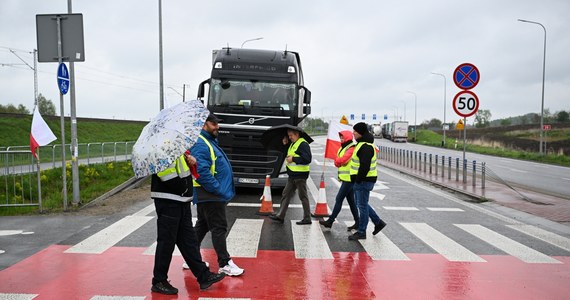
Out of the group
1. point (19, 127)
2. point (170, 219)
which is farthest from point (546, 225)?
point (19, 127)

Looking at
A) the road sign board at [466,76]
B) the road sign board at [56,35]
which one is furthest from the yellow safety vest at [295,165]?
the road sign board at [466,76]

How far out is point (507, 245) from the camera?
26.5 feet

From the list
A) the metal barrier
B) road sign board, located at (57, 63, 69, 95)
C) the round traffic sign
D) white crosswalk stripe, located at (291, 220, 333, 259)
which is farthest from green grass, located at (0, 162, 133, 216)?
the round traffic sign

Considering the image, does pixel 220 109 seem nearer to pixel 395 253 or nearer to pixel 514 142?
pixel 395 253

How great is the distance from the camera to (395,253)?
741cm

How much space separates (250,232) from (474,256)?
363 cm

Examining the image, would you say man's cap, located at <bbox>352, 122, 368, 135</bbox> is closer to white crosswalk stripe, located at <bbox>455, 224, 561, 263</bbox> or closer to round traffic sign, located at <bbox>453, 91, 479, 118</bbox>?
white crosswalk stripe, located at <bbox>455, 224, 561, 263</bbox>

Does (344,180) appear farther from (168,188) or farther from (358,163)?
(168,188)

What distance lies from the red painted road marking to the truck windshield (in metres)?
6.70

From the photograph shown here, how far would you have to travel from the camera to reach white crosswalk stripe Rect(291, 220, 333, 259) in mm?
7195

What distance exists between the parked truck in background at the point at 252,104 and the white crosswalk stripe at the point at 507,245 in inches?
214

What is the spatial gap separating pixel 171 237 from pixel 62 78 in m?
6.68

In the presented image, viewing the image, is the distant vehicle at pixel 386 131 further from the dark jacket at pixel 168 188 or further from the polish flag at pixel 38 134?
the dark jacket at pixel 168 188

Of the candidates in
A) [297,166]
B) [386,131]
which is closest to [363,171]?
[297,166]
